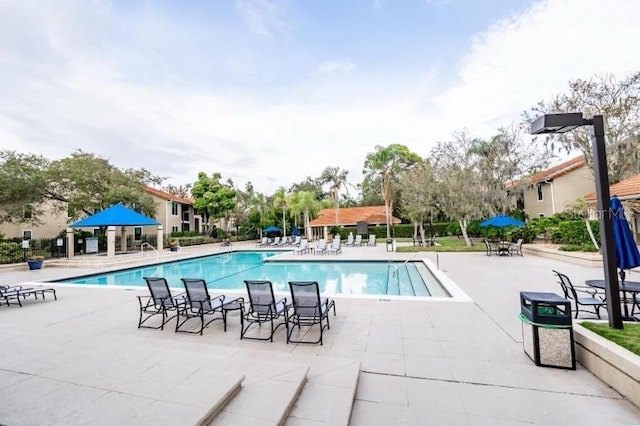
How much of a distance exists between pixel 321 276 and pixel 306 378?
910 cm

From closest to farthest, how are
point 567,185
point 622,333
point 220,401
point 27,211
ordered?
point 220,401 → point 622,333 → point 27,211 → point 567,185

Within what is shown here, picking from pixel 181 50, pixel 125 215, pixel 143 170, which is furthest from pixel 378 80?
pixel 143 170

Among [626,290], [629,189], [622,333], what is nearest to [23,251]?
[622,333]

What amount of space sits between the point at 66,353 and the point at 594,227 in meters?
18.8

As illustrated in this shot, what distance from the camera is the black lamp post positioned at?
11.9ft

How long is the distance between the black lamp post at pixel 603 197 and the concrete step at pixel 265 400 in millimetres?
3943

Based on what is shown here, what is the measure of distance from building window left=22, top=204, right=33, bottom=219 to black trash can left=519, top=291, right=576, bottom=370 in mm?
26379

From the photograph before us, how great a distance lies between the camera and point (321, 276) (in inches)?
482

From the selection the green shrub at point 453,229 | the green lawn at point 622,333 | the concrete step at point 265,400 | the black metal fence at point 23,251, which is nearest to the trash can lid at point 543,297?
the green lawn at point 622,333

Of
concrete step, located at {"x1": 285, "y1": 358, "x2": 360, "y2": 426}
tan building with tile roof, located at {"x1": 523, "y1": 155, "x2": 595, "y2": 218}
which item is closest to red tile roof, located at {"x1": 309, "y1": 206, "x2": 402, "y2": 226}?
tan building with tile roof, located at {"x1": 523, "y1": 155, "x2": 595, "y2": 218}

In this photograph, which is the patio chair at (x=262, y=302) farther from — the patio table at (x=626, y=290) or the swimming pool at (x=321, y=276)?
the patio table at (x=626, y=290)

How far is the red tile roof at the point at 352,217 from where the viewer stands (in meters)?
31.9

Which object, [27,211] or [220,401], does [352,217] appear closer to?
[27,211]

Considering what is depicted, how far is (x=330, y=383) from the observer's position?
Answer: 123 inches
